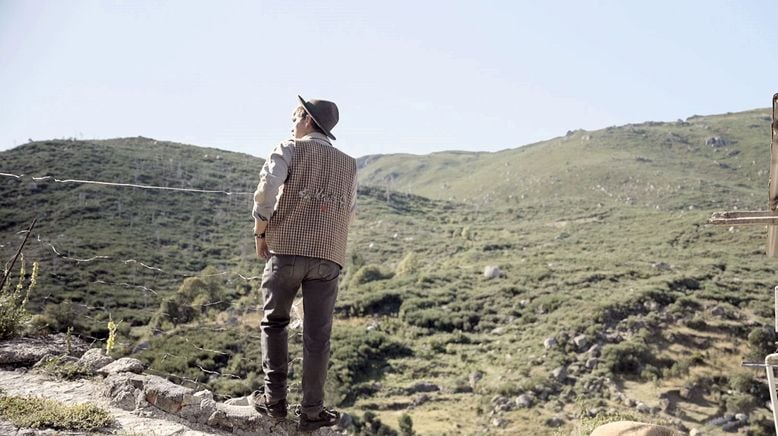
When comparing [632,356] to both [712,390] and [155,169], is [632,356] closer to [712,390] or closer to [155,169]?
[712,390]

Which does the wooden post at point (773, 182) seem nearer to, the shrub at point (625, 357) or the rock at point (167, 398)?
the rock at point (167, 398)

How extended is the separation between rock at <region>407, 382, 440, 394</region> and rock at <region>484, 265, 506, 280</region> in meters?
13.0

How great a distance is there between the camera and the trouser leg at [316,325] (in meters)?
3.66

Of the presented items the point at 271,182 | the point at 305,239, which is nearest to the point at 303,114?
the point at 271,182

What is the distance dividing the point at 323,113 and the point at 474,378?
1630 centimetres

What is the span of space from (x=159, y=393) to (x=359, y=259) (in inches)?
1237

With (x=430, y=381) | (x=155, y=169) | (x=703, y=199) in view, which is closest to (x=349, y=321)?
(x=430, y=381)

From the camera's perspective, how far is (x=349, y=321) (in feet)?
84.9

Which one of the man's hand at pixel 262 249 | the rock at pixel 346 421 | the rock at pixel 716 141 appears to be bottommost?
the rock at pixel 346 421

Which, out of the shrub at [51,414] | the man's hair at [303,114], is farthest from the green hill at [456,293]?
the man's hair at [303,114]

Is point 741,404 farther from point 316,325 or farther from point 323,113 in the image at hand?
point 323,113

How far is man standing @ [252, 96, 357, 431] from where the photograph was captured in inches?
140

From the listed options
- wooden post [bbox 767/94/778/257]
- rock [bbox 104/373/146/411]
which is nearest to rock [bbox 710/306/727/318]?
wooden post [bbox 767/94/778/257]

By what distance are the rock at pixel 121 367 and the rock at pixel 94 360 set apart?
7cm
